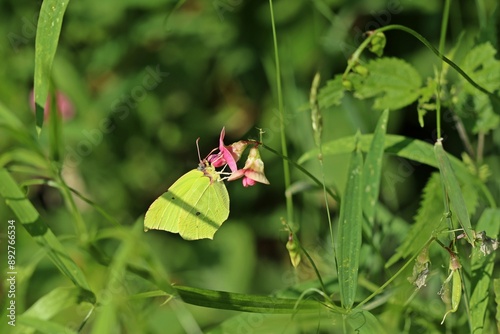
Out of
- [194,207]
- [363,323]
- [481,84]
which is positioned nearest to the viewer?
[363,323]

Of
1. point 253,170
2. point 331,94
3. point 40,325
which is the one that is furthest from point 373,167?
point 40,325

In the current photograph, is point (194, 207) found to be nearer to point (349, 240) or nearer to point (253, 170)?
point (253, 170)

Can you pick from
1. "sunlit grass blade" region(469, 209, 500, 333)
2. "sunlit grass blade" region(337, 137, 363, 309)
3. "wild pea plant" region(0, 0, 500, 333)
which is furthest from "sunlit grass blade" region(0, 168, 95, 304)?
"sunlit grass blade" region(469, 209, 500, 333)

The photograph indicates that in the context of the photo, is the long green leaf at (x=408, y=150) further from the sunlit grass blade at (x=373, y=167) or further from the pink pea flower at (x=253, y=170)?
the pink pea flower at (x=253, y=170)

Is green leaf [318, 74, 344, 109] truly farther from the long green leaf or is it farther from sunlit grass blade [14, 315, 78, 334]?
sunlit grass blade [14, 315, 78, 334]

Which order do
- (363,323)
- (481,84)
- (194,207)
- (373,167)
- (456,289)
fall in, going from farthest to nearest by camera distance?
(481,84), (373,167), (194,207), (363,323), (456,289)

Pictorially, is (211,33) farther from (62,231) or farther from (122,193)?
(62,231)

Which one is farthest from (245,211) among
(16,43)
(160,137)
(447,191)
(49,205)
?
(447,191)
